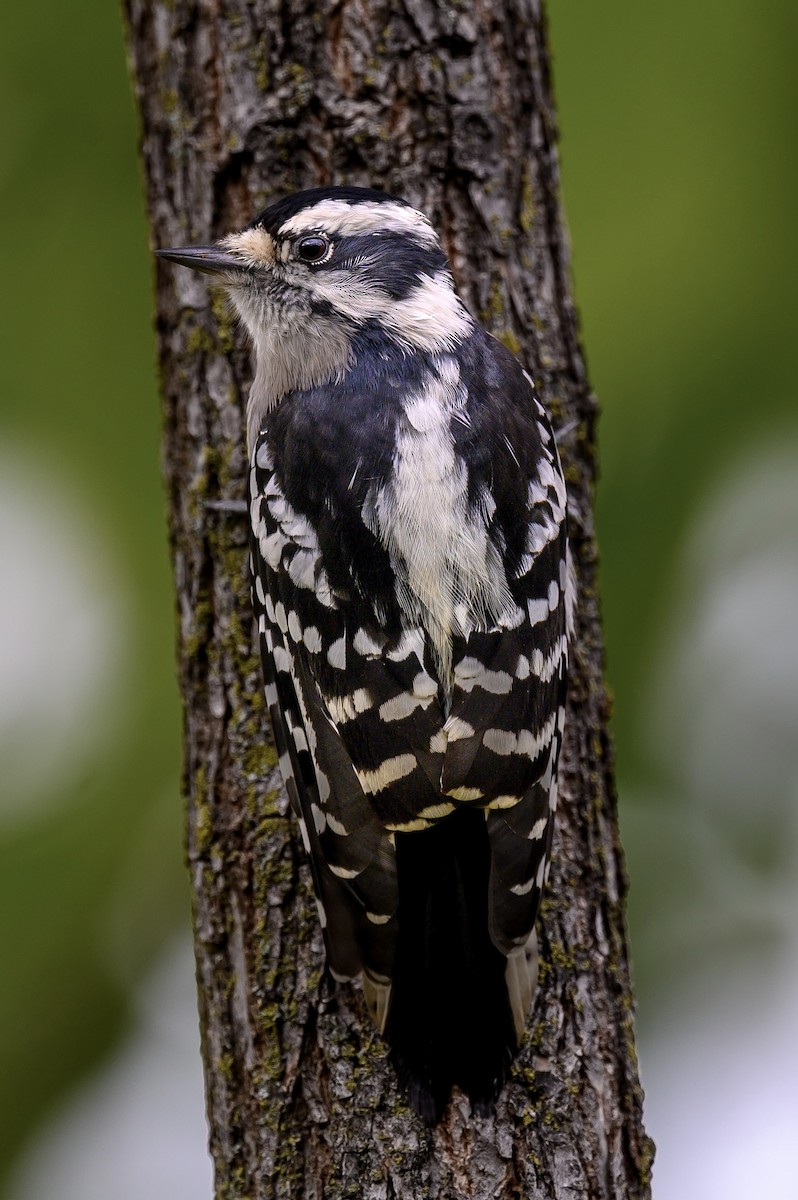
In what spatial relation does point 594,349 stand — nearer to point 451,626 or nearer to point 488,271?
point 488,271

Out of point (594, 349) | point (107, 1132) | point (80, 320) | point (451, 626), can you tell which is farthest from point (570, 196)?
point (107, 1132)

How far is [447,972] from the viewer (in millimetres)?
2414

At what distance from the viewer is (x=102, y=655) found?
4305mm

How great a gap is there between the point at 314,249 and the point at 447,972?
1.70m

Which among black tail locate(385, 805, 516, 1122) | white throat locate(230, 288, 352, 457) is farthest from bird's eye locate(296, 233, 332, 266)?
black tail locate(385, 805, 516, 1122)

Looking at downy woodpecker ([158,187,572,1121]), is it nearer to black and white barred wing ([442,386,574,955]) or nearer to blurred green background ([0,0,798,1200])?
black and white barred wing ([442,386,574,955])

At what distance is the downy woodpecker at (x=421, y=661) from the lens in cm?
233

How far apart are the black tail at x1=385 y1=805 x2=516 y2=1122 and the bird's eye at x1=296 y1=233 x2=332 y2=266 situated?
4.58 feet

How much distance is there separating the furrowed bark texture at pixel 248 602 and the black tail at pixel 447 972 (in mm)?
67

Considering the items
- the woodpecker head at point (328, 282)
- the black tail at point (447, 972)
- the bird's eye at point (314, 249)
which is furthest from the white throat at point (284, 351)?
the black tail at point (447, 972)

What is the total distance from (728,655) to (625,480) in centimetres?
90

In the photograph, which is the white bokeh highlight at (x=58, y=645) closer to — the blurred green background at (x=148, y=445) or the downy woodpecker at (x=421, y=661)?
the blurred green background at (x=148, y=445)

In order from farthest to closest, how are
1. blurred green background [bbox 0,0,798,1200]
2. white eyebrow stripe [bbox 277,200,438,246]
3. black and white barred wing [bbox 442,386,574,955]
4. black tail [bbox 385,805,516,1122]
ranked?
blurred green background [bbox 0,0,798,1200] < white eyebrow stripe [bbox 277,200,438,246] < black tail [bbox 385,805,516,1122] < black and white barred wing [bbox 442,386,574,955]

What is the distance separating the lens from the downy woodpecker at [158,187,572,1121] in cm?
233
